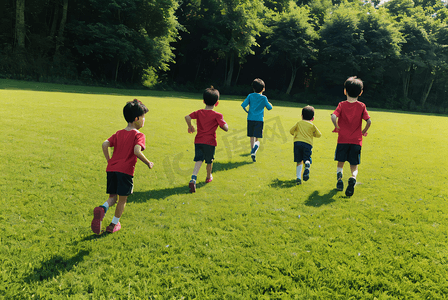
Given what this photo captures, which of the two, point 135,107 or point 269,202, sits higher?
point 135,107

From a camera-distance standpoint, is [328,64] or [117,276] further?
[328,64]

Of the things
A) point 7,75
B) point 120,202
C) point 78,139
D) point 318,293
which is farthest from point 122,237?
point 7,75

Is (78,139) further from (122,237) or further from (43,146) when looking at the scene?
(122,237)

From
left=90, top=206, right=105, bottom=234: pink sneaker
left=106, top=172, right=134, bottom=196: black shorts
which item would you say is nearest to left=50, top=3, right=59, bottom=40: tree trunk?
left=106, top=172, right=134, bottom=196: black shorts

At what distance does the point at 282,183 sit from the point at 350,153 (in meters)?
1.47

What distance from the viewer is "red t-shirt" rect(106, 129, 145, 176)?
3.69m

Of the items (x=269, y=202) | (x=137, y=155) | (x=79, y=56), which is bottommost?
(x=269, y=202)

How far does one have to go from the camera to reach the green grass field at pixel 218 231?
9.76ft

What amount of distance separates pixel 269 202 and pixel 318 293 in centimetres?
227

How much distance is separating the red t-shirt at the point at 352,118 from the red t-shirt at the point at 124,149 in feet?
12.1

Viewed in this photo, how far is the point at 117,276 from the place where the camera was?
3.05 m

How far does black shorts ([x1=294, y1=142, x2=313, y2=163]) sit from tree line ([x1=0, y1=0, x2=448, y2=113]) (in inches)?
1044

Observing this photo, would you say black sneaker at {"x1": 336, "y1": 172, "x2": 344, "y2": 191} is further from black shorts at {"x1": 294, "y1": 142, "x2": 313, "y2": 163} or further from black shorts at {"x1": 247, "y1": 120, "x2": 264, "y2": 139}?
black shorts at {"x1": 247, "y1": 120, "x2": 264, "y2": 139}

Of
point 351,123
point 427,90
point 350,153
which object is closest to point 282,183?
point 350,153
